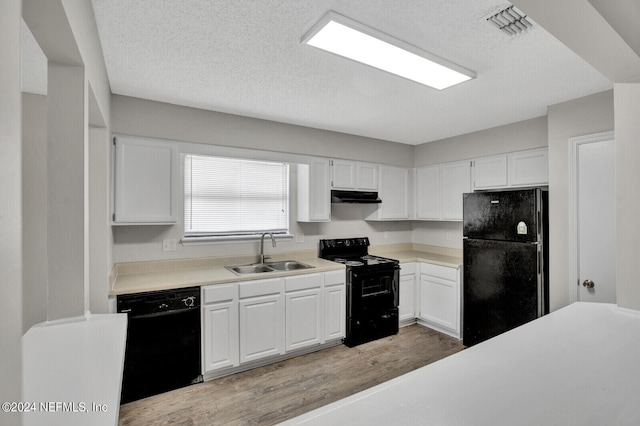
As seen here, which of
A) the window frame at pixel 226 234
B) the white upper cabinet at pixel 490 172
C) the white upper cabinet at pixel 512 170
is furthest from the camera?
the white upper cabinet at pixel 490 172

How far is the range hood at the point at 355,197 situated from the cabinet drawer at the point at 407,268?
0.89m

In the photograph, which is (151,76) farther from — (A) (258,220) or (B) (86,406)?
(B) (86,406)

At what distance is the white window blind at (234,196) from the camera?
3.39 m

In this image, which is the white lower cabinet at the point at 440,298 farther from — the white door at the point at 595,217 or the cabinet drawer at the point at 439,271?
the white door at the point at 595,217

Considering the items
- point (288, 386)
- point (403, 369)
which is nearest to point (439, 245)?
point (403, 369)

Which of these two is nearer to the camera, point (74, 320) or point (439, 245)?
point (74, 320)

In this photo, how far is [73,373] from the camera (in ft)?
3.53

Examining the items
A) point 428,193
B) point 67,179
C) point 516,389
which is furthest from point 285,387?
point 428,193

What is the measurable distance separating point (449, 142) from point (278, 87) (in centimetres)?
274

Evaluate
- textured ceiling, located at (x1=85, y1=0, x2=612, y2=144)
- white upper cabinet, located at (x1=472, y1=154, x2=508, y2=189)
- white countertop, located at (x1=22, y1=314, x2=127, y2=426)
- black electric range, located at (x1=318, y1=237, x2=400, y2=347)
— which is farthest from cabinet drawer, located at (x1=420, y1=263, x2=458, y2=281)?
white countertop, located at (x1=22, y1=314, x2=127, y2=426)

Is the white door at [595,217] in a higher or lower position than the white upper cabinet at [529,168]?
lower

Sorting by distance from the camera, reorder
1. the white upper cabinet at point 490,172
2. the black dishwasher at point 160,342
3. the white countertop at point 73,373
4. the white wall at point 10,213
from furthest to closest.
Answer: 1. the white upper cabinet at point 490,172
2. the black dishwasher at point 160,342
3. the white countertop at point 73,373
4. the white wall at point 10,213

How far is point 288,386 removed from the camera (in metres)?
2.80

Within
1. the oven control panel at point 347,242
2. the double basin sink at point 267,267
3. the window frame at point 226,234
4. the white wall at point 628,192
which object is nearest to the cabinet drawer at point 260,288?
the double basin sink at point 267,267
